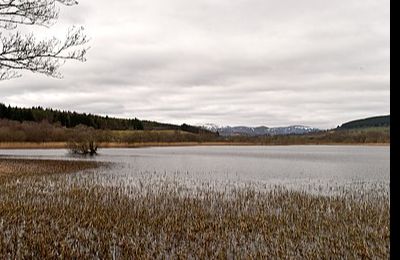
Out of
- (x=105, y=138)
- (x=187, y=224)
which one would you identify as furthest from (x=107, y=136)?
(x=187, y=224)

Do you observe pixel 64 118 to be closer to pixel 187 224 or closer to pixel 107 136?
pixel 107 136

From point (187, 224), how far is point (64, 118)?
119 m

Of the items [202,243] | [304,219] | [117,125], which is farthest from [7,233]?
[117,125]

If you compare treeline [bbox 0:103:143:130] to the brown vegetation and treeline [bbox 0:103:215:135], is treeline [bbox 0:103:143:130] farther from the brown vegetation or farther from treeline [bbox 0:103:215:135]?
the brown vegetation

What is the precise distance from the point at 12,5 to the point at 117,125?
120399 millimetres

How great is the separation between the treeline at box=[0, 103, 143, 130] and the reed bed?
327ft

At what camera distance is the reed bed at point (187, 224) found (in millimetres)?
7574

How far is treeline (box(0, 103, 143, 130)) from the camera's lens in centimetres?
10569

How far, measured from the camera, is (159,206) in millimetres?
12695

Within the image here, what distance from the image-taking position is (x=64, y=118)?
120 meters

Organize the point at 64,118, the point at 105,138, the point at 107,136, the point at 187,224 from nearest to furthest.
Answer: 1. the point at 187,224
2. the point at 105,138
3. the point at 107,136
4. the point at 64,118
